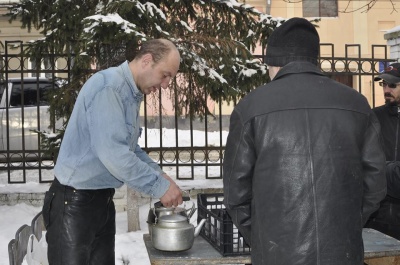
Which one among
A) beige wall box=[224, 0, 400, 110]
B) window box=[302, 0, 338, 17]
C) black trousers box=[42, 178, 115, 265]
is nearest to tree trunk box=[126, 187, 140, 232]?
black trousers box=[42, 178, 115, 265]

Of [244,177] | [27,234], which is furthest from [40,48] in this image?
[244,177]

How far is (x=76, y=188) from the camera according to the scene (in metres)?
3.12

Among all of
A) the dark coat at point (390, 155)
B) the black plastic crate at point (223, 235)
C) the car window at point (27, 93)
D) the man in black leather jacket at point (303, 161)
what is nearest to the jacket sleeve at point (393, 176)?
the dark coat at point (390, 155)

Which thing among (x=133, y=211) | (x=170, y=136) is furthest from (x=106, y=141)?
(x=170, y=136)

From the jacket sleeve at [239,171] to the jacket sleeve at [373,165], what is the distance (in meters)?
0.44

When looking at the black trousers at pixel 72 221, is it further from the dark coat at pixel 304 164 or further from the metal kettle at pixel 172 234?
the dark coat at pixel 304 164

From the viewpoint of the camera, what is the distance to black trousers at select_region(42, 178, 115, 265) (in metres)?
3.09

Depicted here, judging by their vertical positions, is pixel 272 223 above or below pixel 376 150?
below

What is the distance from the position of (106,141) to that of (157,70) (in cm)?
45

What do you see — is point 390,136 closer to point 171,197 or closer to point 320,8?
point 171,197

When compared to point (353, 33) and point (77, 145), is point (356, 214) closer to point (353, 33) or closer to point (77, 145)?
point (77, 145)

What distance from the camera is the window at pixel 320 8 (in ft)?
68.2

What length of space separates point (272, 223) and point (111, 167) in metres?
0.95

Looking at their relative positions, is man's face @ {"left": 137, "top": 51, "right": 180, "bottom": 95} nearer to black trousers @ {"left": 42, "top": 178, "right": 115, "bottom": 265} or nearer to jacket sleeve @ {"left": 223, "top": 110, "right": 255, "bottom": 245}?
black trousers @ {"left": 42, "top": 178, "right": 115, "bottom": 265}
